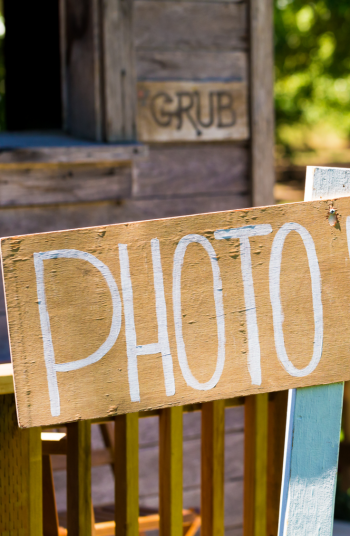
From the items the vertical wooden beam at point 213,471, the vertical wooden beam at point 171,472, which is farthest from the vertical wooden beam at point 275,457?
the vertical wooden beam at point 171,472

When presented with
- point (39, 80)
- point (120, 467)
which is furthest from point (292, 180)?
point (120, 467)

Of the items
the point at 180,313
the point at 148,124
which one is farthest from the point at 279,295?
the point at 148,124

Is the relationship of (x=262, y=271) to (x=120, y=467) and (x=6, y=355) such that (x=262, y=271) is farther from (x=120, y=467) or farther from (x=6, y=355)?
(x=6, y=355)

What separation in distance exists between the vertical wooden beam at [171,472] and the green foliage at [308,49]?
6.47 meters

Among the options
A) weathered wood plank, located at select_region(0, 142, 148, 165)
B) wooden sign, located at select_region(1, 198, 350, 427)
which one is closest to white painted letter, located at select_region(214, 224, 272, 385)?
wooden sign, located at select_region(1, 198, 350, 427)

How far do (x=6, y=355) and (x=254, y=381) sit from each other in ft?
5.32

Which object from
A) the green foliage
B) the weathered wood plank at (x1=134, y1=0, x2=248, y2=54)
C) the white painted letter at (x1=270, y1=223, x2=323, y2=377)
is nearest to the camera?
the white painted letter at (x1=270, y1=223, x2=323, y2=377)

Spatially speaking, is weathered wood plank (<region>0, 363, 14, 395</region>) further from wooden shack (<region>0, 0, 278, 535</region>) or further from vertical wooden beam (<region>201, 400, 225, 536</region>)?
wooden shack (<region>0, 0, 278, 535</region>)

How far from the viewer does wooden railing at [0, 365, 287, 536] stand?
121 centimetres

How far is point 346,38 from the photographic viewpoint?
8.28 metres

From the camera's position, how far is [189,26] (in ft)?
8.89

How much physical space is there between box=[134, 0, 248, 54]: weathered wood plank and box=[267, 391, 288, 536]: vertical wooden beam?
176 centimetres

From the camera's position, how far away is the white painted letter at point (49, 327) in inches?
41.4

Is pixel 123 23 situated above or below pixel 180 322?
above
